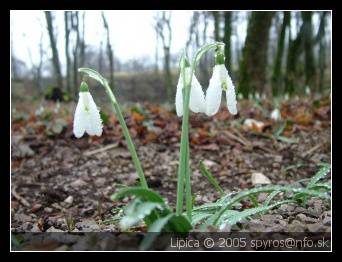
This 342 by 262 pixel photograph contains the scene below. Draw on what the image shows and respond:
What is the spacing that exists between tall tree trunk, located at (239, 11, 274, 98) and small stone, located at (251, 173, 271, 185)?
13.5 feet

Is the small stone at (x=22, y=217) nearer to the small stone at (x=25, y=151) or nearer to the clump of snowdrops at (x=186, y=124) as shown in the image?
the clump of snowdrops at (x=186, y=124)

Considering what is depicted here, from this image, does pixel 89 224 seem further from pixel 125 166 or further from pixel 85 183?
pixel 125 166

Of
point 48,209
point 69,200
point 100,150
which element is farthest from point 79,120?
point 100,150

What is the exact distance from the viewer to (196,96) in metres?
1.51

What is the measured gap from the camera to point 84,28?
1021 cm

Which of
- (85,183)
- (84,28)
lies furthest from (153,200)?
(84,28)

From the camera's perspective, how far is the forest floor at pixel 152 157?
316 centimetres

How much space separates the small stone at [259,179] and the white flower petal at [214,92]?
1921 millimetres

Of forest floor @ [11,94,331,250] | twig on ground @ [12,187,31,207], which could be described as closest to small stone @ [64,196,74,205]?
forest floor @ [11,94,331,250]

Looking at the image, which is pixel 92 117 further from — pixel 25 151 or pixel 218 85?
pixel 25 151

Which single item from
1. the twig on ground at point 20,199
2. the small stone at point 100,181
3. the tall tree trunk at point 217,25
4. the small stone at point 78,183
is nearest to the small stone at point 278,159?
the small stone at point 100,181

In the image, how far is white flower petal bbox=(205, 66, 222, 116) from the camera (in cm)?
147

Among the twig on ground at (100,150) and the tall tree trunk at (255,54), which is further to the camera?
the tall tree trunk at (255,54)

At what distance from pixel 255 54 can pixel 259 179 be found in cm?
460
